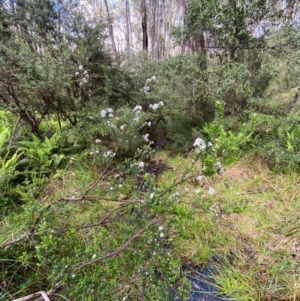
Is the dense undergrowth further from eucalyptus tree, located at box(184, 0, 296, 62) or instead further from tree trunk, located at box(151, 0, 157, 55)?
tree trunk, located at box(151, 0, 157, 55)

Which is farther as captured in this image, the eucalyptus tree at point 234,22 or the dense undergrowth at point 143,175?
the eucalyptus tree at point 234,22

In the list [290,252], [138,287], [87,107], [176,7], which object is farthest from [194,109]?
[176,7]

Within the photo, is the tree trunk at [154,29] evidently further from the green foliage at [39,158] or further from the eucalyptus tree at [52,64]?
the green foliage at [39,158]

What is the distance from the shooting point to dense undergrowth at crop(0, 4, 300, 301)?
0.94 m

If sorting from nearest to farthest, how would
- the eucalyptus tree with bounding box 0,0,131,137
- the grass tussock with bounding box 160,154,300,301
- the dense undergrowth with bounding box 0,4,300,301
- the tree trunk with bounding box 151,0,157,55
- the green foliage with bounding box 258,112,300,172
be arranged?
the dense undergrowth with bounding box 0,4,300,301 < the grass tussock with bounding box 160,154,300,301 < the green foliage with bounding box 258,112,300,172 < the eucalyptus tree with bounding box 0,0,131,137 < the tree trunk with bounding box 151,0,157,55

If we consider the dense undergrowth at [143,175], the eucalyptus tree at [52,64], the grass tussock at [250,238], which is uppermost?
the eucalyptus tree at [52,64]

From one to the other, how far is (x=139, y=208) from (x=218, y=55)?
2.09 metres

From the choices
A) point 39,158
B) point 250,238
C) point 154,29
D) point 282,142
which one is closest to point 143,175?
point 250,238

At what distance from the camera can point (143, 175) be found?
4.88ft

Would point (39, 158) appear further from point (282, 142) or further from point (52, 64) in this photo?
point (282, 142)

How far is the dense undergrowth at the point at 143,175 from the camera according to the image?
94cm

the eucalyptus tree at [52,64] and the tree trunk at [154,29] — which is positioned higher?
the tree trunk at [154,29]

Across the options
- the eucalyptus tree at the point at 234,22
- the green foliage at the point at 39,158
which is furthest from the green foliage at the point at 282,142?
the green foliage at the point at 39,158

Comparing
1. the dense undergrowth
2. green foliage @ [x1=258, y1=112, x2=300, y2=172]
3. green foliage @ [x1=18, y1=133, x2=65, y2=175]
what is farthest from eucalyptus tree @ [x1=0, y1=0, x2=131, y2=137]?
green foliage @ [x1=258, y1=112, x2=300, y2=172]
